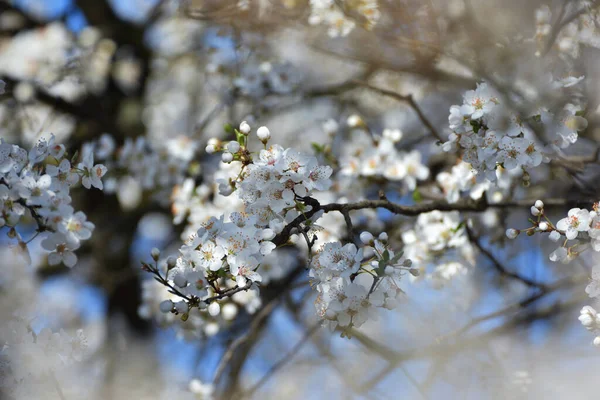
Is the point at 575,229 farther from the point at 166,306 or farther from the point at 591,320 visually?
the point at 166,306

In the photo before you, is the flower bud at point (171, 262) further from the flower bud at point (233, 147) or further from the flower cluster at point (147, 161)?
the flower cluster at point (147, 161)

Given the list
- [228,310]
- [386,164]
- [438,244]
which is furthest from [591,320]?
[228,310]

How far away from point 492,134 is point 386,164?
88cm

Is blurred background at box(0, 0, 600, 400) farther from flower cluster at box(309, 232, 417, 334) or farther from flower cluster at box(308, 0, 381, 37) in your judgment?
flower cluster at box(309, 232, 417, 334)

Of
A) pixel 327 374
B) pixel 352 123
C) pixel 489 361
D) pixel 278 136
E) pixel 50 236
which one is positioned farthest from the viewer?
pixel 327 374

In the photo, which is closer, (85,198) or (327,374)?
(85,198)

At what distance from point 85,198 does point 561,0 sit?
10.6ft

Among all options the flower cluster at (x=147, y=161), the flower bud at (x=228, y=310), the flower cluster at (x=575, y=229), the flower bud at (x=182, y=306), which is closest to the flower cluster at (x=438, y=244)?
the flower cluster at (x=575, y=229)

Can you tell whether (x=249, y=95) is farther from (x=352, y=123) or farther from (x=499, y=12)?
(x=499, y=12)

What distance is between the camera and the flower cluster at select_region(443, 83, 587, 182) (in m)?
1.31

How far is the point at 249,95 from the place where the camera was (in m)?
2.57

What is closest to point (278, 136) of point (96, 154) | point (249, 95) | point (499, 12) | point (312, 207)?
point (249, 95)

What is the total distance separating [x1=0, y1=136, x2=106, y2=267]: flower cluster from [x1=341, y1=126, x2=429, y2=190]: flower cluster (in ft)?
3.76

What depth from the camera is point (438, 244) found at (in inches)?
77.3
